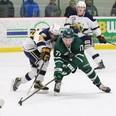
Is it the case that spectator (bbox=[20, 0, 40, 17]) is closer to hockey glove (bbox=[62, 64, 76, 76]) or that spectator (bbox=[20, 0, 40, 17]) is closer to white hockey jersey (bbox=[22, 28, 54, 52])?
white hockey jersey (bbox=[22, 28, 54, 52])

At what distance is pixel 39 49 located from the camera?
496 centimetres

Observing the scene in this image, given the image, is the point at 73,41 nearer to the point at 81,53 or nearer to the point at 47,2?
the point at 81,53

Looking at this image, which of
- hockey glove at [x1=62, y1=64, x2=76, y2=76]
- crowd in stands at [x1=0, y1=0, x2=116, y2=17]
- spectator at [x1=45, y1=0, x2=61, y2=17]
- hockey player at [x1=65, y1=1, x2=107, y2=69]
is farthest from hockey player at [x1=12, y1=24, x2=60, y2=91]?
spectator at [x1=45, y1=0, x2=61, y2=17]

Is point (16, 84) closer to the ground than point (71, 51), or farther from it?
closer to the ground

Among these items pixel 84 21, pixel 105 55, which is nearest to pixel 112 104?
pixel 84 21

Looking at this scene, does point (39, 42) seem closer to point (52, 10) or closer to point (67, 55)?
point (67, 55)

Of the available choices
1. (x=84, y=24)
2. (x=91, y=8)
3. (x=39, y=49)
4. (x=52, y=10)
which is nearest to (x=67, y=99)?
(x=39, y=49)

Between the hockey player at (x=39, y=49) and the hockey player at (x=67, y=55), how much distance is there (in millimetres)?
105

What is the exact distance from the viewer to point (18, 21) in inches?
367

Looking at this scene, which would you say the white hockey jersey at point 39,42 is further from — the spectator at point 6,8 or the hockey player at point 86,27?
the spectator at point 6,8

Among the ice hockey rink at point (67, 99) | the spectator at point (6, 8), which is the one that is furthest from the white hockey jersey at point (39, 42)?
the spectator at point (6, 8)

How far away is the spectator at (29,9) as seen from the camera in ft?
31.8

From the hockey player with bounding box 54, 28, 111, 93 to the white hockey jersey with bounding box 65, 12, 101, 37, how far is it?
215 cm

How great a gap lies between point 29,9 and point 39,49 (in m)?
4.91
